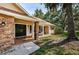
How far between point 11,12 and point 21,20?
0.91 feet

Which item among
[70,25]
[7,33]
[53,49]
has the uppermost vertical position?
[70,25]

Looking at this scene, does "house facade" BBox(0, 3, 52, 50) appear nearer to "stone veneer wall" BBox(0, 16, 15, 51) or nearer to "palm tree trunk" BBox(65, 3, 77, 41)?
"stone veneer wall" BBox(0, 16, 15, 51)

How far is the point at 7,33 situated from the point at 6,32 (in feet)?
0.11

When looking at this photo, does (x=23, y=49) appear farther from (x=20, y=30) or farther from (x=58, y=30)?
(x=58, y=30)

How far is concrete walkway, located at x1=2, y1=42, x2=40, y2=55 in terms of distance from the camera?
3391mm

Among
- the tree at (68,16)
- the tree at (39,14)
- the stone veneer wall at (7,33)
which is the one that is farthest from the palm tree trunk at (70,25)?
the stone veneer wall at (7,33)

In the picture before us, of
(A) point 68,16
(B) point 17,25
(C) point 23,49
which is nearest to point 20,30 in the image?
(B) point 17,25

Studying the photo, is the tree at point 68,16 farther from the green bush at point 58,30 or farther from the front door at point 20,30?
the front door at point 20,30

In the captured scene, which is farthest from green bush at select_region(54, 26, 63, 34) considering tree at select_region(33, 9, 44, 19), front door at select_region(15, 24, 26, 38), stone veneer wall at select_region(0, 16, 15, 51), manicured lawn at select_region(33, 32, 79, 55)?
stone veneer wall at select_region(0, 16, 15, 51)

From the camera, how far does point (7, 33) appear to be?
3.44 m

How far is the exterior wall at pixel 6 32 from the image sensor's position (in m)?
3.36

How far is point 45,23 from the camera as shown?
3.56m

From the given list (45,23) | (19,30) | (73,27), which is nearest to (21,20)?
(19,30)

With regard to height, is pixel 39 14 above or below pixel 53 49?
above
